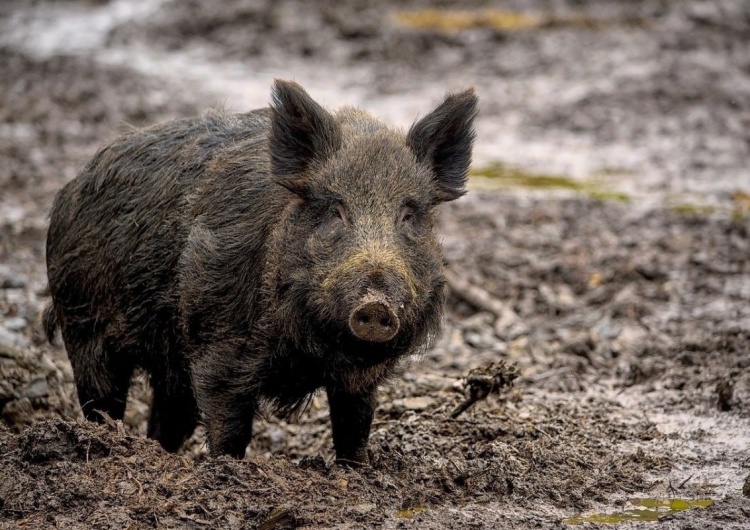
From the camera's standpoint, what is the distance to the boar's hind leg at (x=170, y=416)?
707 cm

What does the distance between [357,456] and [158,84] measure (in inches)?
540

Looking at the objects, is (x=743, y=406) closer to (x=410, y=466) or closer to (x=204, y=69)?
(x=410, y=466)

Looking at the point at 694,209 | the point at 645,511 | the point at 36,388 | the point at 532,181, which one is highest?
the point at 532,181

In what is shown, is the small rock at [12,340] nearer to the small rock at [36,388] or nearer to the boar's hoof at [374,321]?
the small rock at [36,388]

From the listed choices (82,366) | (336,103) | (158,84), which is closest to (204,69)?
(158,84)

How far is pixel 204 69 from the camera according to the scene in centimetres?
2080

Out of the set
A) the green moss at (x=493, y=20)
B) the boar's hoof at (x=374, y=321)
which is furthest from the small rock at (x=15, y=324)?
the green moss at (x=493, y=20)

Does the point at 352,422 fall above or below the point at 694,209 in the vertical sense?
below

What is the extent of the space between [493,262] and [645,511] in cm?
601

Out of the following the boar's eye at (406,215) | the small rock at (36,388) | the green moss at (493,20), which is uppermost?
the green moss at (493,20)

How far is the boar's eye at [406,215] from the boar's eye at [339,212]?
27cm

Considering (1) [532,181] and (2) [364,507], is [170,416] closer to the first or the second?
(2) [364,507]

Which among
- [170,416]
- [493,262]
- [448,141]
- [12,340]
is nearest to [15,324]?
[12,340]

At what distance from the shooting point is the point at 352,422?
20.8ft
